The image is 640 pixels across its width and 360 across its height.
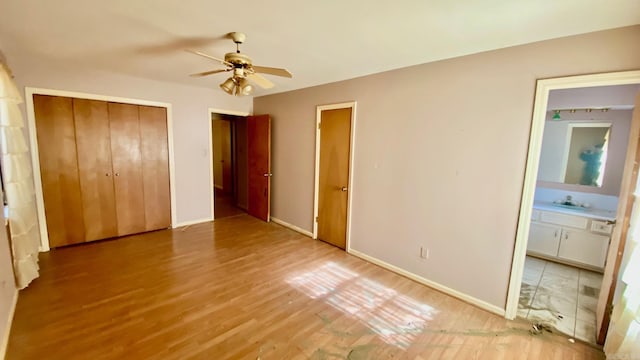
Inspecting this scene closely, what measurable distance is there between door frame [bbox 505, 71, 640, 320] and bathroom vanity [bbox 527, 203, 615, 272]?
1520 mm

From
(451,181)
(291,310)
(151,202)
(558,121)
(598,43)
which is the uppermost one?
(598,43)

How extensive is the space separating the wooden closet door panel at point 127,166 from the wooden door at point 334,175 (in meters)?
2.77

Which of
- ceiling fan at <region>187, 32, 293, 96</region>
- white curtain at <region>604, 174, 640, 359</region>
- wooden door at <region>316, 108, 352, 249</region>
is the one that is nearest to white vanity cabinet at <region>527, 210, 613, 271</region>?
white curtain at <region>604, 174, 640, 359</region>

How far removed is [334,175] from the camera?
3.88 metres

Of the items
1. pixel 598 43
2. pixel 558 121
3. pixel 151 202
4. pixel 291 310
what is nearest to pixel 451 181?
pixel 598 43

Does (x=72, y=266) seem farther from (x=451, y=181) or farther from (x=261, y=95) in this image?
(x=451, y=181)

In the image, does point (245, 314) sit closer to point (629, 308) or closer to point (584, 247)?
point (629, 308)

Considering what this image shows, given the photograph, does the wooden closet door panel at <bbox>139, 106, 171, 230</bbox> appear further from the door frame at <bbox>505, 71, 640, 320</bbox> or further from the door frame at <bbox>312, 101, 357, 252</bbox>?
the door frame at <bbox>505, 71, 640, 320</bbox>

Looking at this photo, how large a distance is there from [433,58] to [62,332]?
395 centimetres

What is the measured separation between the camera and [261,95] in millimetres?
5004

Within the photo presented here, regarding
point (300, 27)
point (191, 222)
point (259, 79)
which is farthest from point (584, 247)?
point (191, 222)

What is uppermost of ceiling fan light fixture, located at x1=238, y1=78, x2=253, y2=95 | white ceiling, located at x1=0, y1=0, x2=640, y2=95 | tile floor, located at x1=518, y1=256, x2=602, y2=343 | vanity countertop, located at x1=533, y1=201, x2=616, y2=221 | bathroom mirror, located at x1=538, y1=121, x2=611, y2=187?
white ceiling, located at x1=0, y1=0, x2=640, y2=95

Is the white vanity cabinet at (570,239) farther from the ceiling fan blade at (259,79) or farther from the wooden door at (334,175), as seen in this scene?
the ceiling fan blade at (259,79)

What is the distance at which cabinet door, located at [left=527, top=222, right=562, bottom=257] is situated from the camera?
11.6 ft
